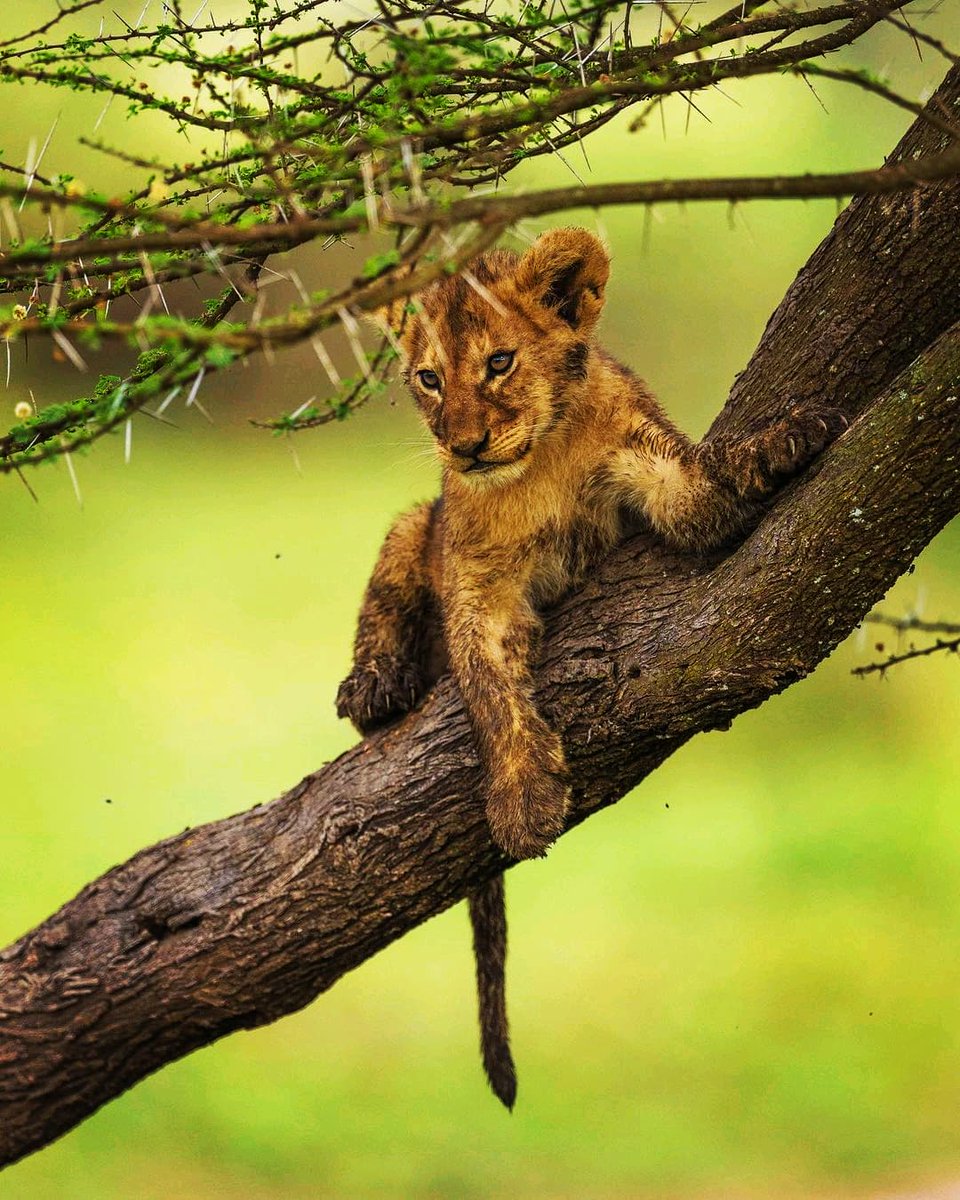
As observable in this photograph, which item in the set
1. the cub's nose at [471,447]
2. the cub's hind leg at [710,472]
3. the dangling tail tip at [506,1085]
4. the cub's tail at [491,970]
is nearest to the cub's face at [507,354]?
the cub's nose at [471,447]

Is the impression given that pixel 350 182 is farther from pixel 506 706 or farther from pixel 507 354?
pixel 506 706

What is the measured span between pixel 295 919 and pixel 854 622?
1839 millimetres

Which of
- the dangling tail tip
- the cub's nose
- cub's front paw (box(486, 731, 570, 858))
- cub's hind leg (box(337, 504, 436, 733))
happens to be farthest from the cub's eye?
the dangling tail tip

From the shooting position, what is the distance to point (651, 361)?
1208 cm

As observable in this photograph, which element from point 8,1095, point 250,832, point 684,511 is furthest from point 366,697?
point 8,1095

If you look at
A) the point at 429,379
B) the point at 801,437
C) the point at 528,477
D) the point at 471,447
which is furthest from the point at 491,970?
the point at 801,437

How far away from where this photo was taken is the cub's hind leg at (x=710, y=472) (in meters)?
3.58

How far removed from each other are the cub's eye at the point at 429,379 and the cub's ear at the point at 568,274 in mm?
370

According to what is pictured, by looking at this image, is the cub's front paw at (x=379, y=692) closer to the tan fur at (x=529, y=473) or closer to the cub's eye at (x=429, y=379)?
the tan fur at (x=529, y=473)

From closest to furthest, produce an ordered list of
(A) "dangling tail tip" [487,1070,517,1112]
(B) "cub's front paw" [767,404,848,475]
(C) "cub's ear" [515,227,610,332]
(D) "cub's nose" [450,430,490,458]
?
(B) "cub's front paw" [767,404,848,475], (D) "cub's nose" [450,430,490,458], (C) "cub's ear" [515,227,610,332], (A) "dangling tail tip" [487,1070,517,1112]

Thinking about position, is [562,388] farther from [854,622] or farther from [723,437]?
[854,622]

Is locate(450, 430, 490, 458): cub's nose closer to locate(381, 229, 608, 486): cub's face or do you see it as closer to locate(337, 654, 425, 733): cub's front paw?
locate(381, 229, 608, 486): cub's face

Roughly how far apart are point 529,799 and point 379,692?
927mm

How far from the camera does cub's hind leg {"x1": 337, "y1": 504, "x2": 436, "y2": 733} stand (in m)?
4.60
